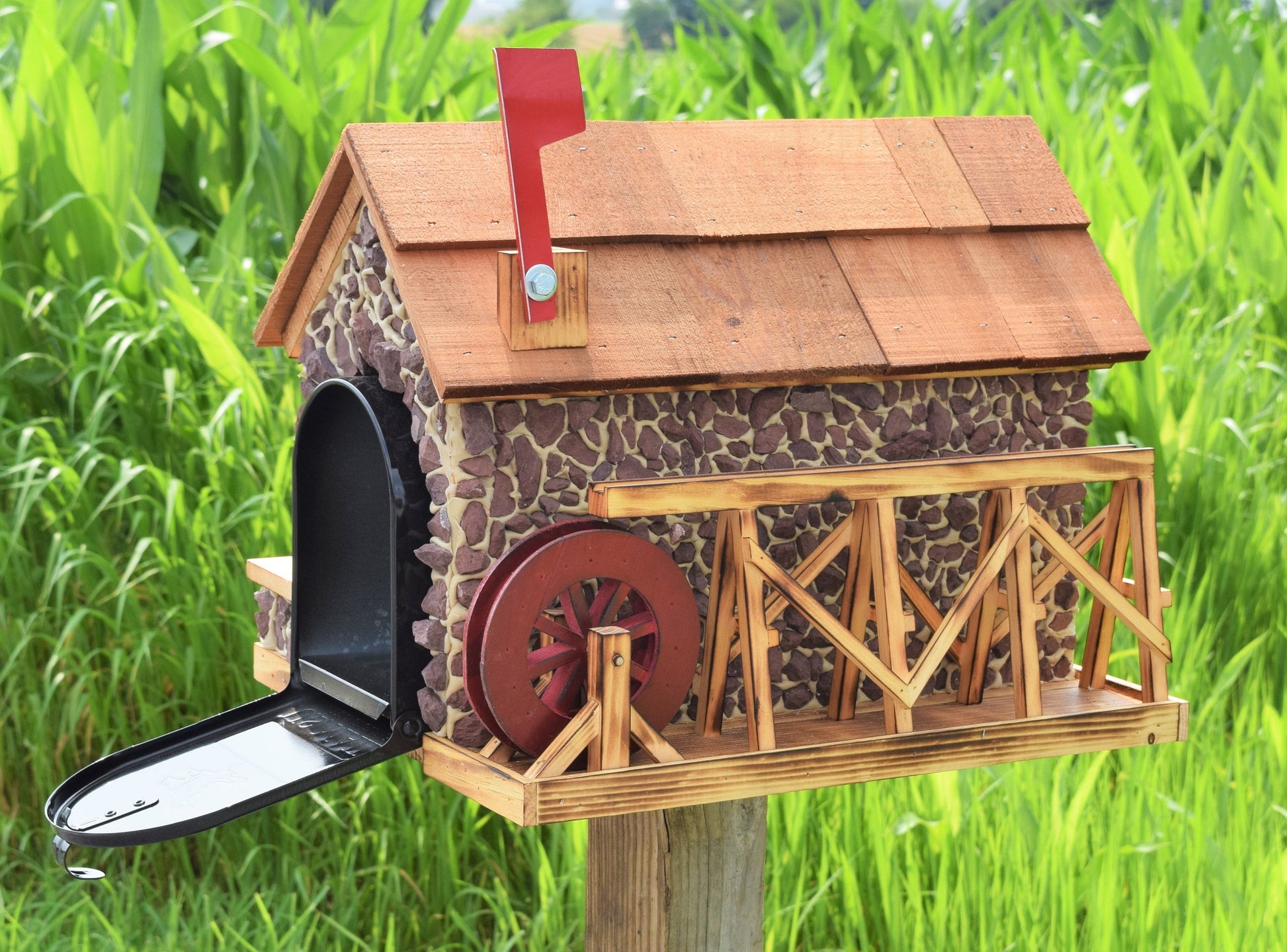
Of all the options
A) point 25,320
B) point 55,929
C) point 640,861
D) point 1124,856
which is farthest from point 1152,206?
point 55,929

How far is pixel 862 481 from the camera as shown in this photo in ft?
5.66

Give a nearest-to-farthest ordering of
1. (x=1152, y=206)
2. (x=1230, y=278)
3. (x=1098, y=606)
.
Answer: (x=1098, y=606), (x=1152, y=206), (x=1230, y=278)

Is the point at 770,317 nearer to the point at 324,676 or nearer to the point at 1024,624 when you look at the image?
the point at 1024,624

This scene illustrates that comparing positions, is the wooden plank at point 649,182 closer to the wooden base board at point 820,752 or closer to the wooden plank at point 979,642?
the wooden plank at point 979,642

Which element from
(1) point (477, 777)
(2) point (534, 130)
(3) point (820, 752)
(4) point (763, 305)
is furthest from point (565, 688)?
(2) point (534, 130)

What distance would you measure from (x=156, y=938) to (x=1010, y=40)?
4.03 metres

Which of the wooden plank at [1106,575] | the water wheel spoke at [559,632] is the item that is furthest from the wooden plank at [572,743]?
the wooden plank at [1106,575]

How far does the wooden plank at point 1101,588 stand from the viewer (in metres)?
1.83

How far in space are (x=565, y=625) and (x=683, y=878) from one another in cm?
57

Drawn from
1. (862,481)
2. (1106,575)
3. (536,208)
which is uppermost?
(536,208)

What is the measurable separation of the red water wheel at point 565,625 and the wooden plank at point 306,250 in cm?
58

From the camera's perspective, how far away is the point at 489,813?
10.4 ft

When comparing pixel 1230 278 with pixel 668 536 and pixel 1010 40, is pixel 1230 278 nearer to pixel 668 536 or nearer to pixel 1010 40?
pixel 1010 40

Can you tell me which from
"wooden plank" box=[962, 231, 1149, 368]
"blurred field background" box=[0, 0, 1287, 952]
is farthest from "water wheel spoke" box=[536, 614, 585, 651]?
"blurred field background" box=[0, 0, 1287, 952]
